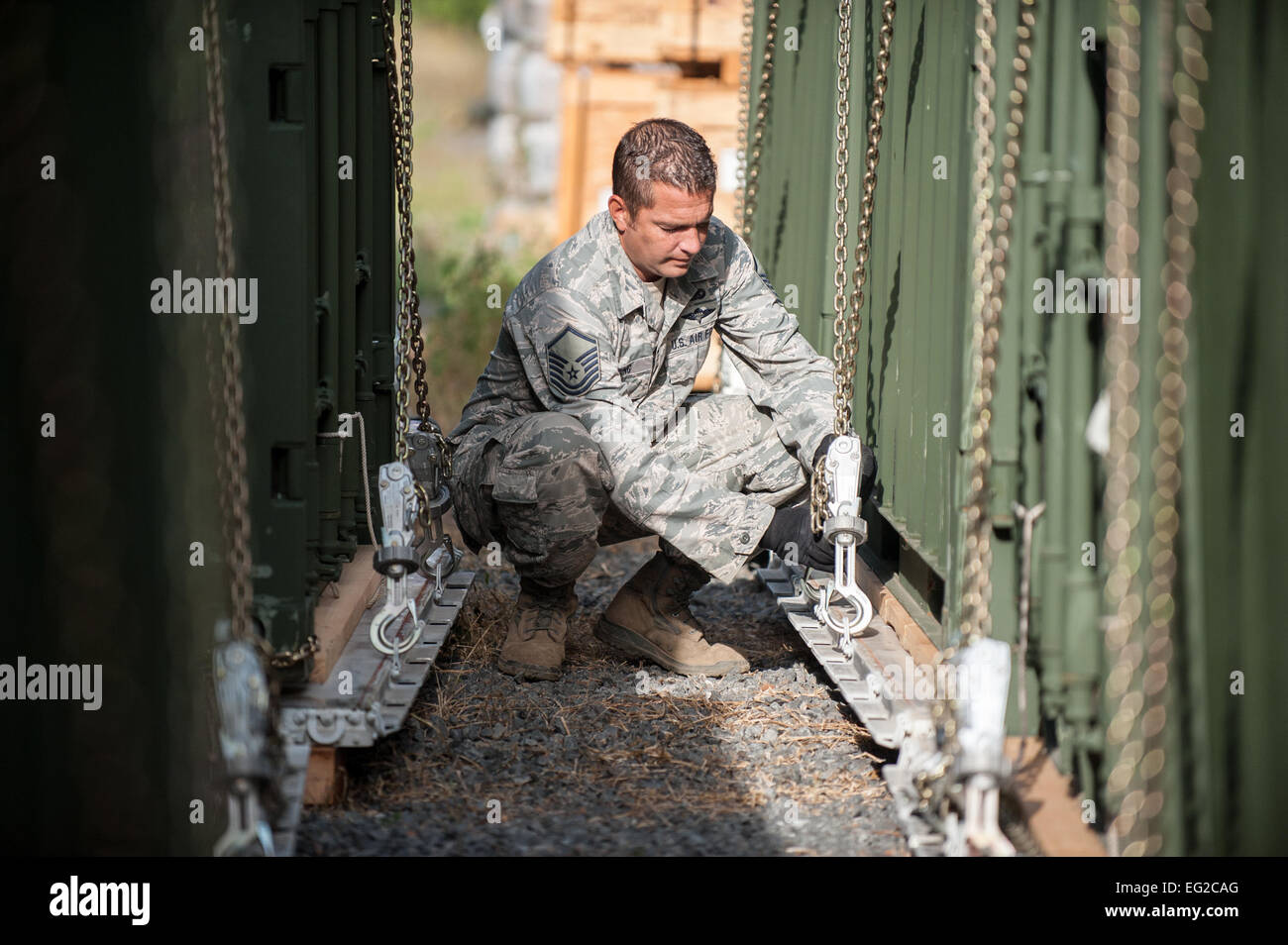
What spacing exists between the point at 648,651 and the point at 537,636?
0.39 metres

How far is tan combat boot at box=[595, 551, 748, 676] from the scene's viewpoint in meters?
4.96

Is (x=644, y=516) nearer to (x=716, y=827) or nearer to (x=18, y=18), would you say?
(x=716, y=827)

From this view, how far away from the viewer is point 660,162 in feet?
15.3

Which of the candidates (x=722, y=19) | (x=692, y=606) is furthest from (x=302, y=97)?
(x=722, y=19)

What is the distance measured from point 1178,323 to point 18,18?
241cm

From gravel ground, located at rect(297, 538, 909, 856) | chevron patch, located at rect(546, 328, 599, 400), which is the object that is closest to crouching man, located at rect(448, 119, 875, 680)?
chevron patch, located at rect(546, 328, 599, 400)

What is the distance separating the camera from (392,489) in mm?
4199

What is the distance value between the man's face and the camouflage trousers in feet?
1.93

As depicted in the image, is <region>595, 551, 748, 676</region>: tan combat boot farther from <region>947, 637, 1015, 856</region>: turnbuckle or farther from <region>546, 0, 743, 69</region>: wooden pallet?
<region>546, 0, 743, 69</region>: wooden pallet

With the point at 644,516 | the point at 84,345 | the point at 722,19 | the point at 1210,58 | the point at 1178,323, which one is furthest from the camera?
the point at 722,19

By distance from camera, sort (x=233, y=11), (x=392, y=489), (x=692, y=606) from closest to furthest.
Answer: (x=233, y=11), (x=392, y=489), (x=692, y=606)

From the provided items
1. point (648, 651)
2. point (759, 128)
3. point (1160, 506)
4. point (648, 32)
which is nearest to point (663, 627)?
point (648, 651)

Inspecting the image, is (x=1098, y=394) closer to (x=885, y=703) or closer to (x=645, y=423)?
(x=885, y=703)

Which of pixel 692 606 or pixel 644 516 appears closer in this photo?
pixel 644 516
